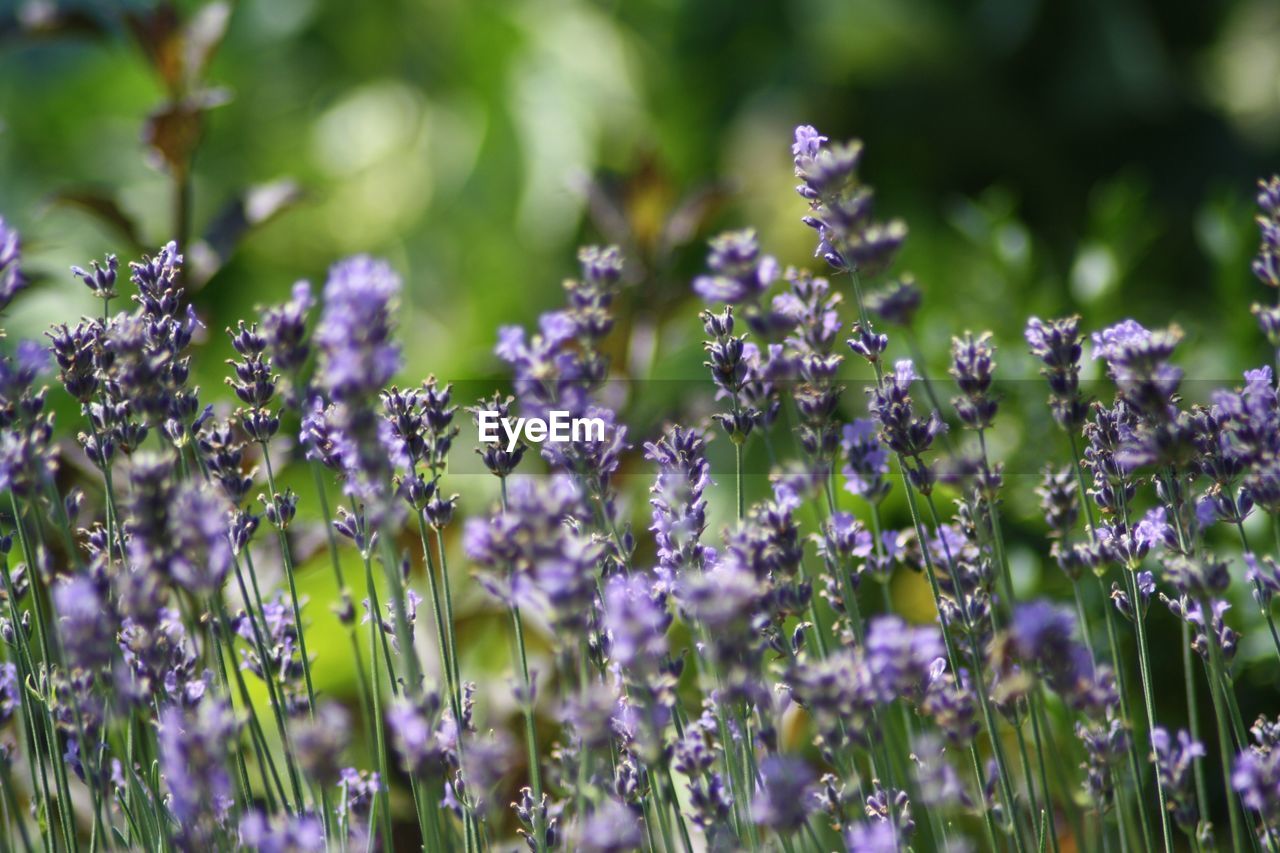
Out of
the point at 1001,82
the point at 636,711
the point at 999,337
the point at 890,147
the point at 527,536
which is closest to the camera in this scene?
the point at 527,536

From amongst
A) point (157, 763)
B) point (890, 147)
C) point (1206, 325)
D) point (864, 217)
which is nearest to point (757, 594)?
point (864, 217)

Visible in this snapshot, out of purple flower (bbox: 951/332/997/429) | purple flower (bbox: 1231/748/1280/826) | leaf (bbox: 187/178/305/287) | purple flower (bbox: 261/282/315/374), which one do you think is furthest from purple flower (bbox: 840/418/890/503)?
leaf (bbox: 187/178/305/287)

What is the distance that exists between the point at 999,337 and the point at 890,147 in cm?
216

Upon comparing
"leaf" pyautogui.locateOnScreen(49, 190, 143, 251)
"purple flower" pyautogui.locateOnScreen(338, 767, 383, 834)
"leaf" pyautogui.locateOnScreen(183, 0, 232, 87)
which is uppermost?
"leaf" pyautogui.locateOnScreen(183, 0, 232, 87)

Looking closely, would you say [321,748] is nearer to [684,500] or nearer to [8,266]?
[684,500]

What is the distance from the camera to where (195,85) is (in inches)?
85.4

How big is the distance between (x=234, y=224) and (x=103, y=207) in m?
0.20

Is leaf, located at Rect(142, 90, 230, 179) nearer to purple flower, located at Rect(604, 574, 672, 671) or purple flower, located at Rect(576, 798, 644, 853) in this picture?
purple flower, located at Rect(604, 574, 672, 671)

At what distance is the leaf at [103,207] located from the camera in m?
1.97

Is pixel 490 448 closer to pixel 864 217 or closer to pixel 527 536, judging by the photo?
pixel 527 536

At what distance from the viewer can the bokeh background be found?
386 cm

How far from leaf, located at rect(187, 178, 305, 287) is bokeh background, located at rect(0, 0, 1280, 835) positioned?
1061mm

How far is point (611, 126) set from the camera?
13.7 ft

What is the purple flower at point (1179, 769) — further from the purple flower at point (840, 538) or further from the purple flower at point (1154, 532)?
the purple flower at point (840, 538)
